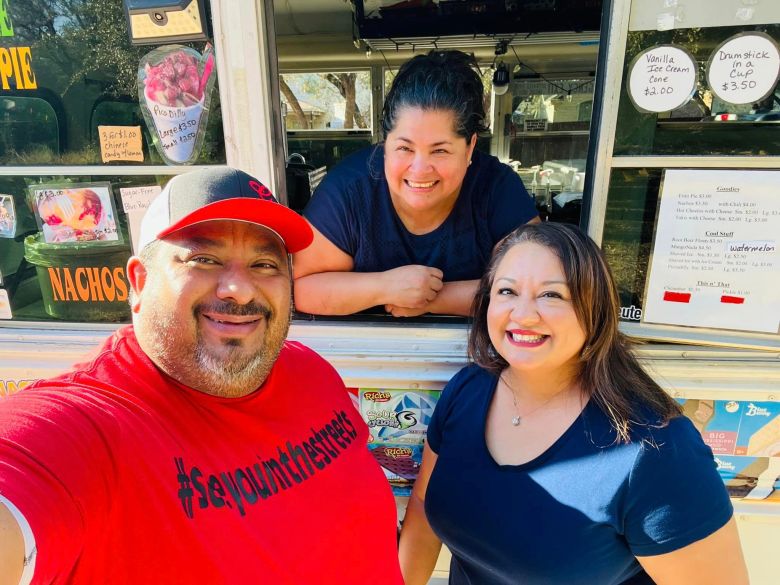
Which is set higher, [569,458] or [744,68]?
[744,68]

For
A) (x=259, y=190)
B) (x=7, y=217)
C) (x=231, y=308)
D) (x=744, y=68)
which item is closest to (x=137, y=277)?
(x=231, y=308)

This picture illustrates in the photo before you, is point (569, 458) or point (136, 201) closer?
point (569, 458)

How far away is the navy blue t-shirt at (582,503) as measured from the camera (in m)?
0.99

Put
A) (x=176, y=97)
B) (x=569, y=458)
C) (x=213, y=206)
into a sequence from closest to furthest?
(x=213, y=206) < (x=569, y=458) < (x=176, y=97)

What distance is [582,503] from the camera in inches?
41.5

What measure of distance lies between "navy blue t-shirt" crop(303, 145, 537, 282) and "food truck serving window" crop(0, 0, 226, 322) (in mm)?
440

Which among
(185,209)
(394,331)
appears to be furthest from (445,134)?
(185,209)

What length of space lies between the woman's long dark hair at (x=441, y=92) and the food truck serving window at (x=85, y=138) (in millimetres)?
590

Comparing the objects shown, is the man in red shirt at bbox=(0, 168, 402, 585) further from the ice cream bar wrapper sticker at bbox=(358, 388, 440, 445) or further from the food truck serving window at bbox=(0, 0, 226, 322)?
the food truck serving window at bbox=(0, 0, 226, 322)

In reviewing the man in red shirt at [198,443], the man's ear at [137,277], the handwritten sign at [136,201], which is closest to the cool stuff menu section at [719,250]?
the man in red shirt at [198,443]

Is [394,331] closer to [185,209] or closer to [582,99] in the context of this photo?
[185,209]

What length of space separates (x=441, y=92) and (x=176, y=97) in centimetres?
87

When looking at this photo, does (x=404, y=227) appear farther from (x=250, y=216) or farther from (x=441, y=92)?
(x=250, y=216)

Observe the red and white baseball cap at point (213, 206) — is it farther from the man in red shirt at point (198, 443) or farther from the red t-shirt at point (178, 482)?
the red t-shirt at point (178, 482)
